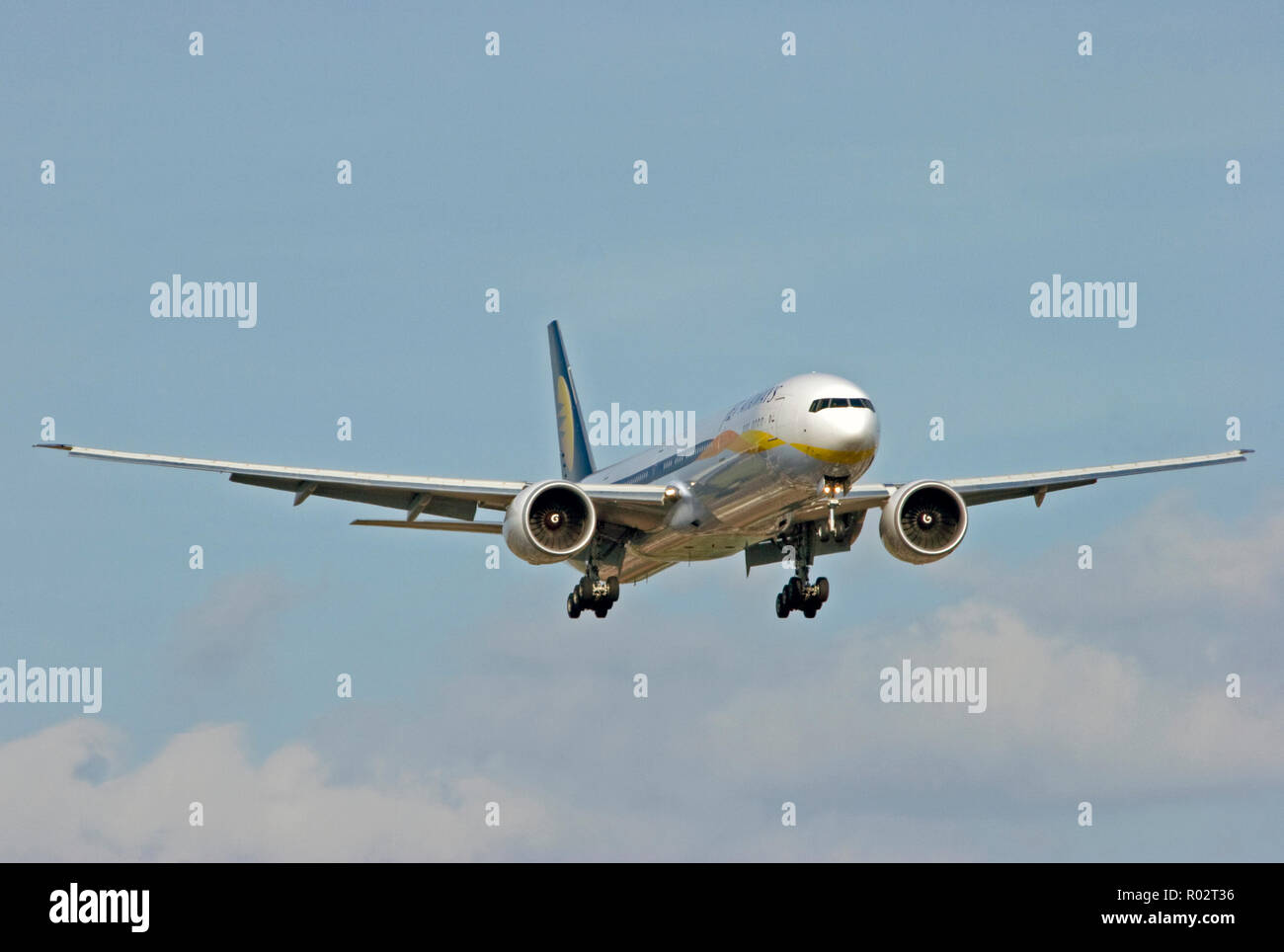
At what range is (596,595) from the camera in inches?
2586

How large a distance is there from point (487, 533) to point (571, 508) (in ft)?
16.2

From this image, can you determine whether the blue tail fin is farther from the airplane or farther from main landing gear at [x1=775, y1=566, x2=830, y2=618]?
main landing gear at [x1=775, y1=566, x2=830, y2=618]

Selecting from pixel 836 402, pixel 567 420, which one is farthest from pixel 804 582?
pixel 567 420

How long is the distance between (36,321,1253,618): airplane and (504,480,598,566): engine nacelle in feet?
0.13

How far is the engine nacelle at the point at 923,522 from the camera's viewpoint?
63375mm

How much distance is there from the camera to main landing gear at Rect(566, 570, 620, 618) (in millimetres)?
65750

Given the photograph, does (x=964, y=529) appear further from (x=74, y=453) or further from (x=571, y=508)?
(x=74, y=453)

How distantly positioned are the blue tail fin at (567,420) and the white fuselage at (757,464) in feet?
49.4

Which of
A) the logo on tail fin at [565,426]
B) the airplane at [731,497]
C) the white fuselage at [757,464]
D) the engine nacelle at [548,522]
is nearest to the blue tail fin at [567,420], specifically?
the logo on tail fin at [565,426]

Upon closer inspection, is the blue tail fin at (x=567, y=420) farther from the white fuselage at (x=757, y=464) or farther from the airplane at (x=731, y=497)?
the white fuselage at (x=757, y=464)

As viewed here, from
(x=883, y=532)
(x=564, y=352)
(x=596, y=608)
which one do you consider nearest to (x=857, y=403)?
(x=883, y=532)

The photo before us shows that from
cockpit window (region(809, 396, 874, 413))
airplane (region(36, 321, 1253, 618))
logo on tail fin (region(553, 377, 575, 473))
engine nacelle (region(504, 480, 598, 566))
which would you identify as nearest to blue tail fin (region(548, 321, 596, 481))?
logo on tail fin (region(553, 377, 575, 473))

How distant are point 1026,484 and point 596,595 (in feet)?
44.7

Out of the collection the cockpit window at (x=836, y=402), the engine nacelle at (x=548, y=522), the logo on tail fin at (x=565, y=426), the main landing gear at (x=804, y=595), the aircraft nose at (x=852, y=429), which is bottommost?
the main landing gear at (x=804, y=595)
